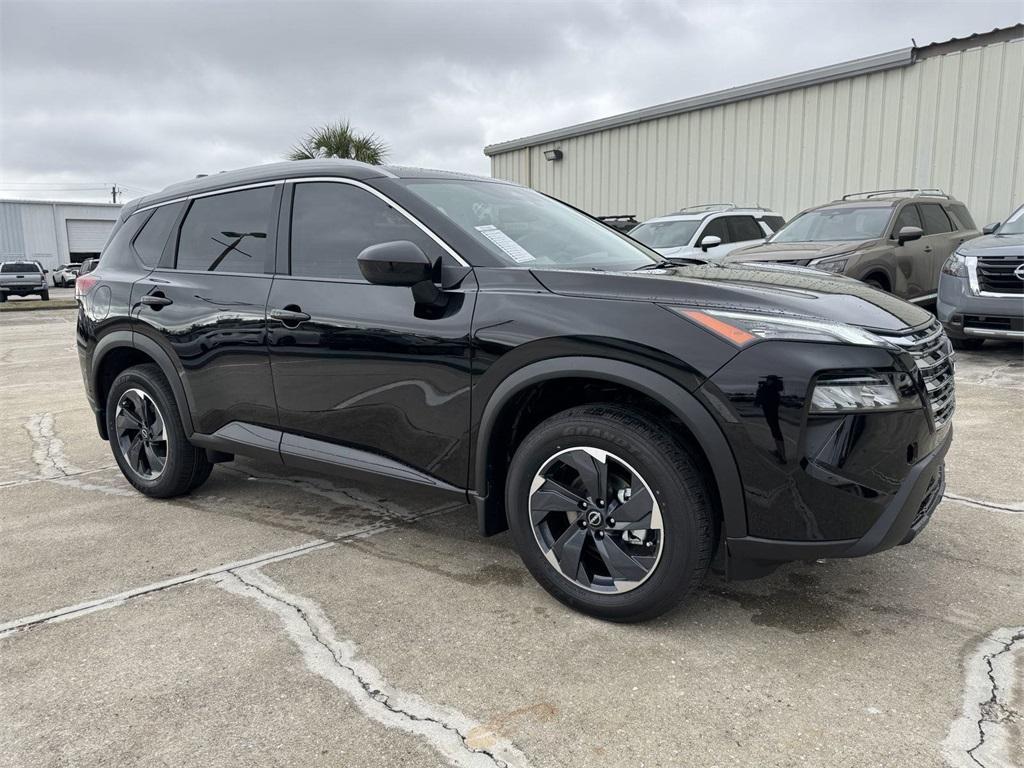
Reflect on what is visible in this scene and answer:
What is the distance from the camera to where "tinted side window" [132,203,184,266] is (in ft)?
13.8

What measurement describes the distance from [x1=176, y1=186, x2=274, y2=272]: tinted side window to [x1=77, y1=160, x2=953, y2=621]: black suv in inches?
0.5

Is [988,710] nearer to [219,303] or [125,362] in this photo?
[219,303]

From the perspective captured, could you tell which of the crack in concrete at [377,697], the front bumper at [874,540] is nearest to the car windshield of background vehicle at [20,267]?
the crack in concrete at [377,697]

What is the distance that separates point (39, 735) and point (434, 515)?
78.3 inches

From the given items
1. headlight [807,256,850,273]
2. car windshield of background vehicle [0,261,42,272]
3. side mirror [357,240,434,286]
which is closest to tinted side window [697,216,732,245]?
headlight [807,256,850,273]

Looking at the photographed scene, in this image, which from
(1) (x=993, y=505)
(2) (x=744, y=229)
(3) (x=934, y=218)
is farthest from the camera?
(2) (x=744, y=229)

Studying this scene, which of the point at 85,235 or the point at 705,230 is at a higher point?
the point at 85,235

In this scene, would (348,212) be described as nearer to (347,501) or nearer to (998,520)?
(347,501)

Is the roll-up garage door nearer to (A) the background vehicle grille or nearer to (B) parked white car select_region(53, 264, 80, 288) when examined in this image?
(B) parked white car select_region(53, 264, 80, 288)

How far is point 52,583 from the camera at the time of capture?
3.19 m

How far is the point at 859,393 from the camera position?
2.30m

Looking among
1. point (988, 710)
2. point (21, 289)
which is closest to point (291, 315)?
point (988, 710)

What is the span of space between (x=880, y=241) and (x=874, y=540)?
735cm

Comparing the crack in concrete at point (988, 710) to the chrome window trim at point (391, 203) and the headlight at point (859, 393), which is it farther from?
the chrome window trim at point (391, 203)
